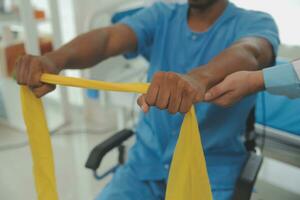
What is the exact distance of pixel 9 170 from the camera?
7.24 feet

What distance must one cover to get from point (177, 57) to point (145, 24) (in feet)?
0.57

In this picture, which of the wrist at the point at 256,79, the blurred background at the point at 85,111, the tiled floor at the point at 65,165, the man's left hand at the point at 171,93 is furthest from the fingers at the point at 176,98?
the tiled floor at the point at 65,165

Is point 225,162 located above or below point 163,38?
below

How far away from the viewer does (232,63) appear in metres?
0.97

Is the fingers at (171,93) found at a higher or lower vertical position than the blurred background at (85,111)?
higher

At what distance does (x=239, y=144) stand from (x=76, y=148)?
1.38 m

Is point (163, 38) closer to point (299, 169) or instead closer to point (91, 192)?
point (299, 169)

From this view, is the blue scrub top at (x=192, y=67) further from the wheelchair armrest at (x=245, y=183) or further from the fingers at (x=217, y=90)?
the fingers at (x=217, y=90)

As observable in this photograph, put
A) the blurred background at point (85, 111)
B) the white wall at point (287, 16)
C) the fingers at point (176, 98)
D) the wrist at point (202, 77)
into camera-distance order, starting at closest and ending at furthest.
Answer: the fingers at point (176, 98) → the wrist at point (202, 77) → the blurred background at point (85, 111) → the white wall at point (287, 16)

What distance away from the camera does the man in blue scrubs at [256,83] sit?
0.89 meters

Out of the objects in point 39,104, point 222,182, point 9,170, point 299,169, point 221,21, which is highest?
point 221,21

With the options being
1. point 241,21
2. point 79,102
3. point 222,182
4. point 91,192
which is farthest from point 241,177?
point 79,102

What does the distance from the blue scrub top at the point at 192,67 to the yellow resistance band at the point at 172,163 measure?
1.21 ft

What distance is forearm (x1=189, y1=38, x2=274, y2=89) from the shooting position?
0.91 m
